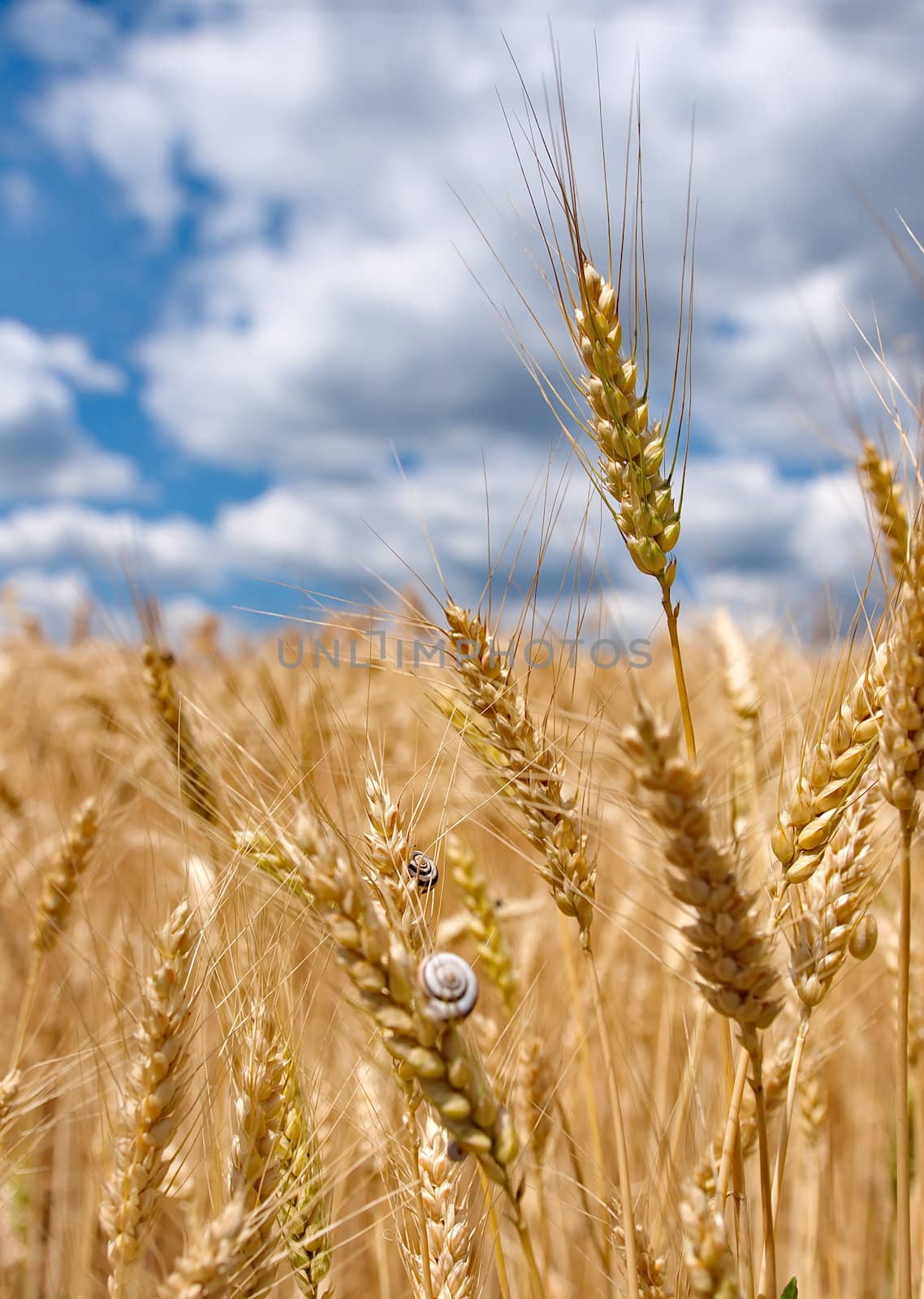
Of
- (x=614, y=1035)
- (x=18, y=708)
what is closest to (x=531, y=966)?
(x=614, y=1035)

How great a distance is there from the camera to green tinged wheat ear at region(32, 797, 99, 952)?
1936 mm

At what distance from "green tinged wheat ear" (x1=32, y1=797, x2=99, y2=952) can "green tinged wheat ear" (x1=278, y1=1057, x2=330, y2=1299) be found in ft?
3.03

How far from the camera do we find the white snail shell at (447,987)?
2.61ft

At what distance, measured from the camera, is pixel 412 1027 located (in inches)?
33.1

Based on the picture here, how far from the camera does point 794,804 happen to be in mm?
1098

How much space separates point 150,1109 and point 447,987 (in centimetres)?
58

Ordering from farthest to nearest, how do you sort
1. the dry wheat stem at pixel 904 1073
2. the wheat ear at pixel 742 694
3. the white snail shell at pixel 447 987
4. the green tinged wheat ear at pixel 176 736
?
the wheat ear at pixel 742 694, the green tinged wheat ear at pixel 176 736, the dry wheat stem at pixel 904 1073, the white snail shell at pixel 447 987

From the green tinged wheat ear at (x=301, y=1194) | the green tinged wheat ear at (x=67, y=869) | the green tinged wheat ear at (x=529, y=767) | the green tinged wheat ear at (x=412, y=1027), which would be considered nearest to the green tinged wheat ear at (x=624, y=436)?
the green tinged wheat ear at (x=529, y=767)

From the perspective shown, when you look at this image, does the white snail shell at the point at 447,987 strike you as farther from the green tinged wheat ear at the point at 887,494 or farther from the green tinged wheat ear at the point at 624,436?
the green tinged wheat ear at the point at 887,494

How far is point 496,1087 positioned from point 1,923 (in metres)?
3.16

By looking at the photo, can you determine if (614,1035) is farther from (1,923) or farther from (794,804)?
(1,923)

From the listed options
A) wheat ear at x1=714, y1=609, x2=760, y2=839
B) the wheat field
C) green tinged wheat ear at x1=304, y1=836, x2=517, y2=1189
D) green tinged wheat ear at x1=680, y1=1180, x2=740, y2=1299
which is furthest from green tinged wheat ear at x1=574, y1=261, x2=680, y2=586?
wheat ear at x1=714, y1=609, x2=760, y2=839

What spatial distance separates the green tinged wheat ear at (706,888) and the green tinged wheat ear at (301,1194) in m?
0.60

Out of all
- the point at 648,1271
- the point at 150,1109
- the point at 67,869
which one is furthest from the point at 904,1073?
the point at 67,869
